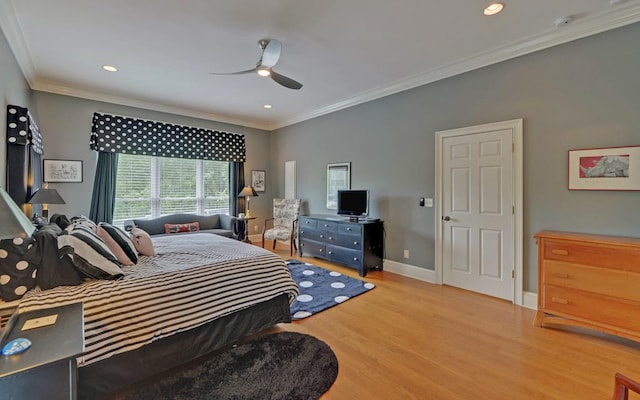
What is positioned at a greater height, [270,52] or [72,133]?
[270,52]

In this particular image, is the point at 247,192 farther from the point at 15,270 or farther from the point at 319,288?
the point at 15,270

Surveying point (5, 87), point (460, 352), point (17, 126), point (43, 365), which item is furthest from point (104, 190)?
point (460, 352)

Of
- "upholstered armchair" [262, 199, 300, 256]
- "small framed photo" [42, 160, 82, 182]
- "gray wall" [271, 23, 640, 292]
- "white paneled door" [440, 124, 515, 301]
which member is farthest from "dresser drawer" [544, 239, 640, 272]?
"small framed photo" [42, 160, 82, 182]

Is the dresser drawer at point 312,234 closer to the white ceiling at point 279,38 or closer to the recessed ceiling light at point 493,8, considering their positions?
the white ceiling at point 279,38

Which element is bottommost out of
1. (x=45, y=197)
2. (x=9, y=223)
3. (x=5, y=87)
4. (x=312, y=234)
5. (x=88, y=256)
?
(x=312, y=234)

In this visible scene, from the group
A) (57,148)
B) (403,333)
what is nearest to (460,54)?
(403,333)

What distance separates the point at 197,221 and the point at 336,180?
2.78 m

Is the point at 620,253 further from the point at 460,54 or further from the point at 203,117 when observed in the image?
the point at 203,117

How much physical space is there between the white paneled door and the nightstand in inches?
145

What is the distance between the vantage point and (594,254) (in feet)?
7.70

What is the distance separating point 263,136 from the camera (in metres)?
6.62

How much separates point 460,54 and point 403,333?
3.09 m

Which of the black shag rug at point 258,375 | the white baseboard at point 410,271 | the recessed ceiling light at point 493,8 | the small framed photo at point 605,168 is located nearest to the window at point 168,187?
the white baseboard at point 410,271

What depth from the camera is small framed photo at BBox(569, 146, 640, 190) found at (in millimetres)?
2461
